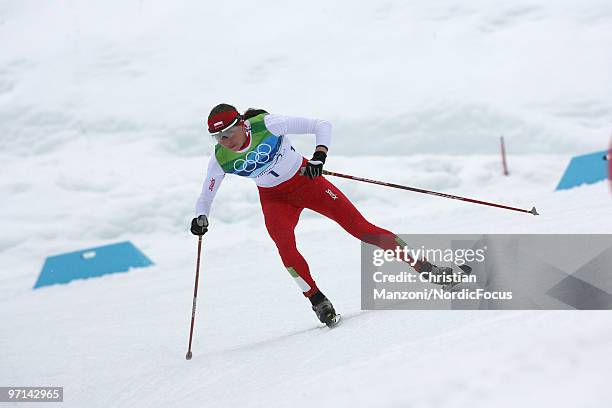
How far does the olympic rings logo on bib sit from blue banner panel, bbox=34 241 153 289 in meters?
4.48

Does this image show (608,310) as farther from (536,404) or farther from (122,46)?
(122,46)

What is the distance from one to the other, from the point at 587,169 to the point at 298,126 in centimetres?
533

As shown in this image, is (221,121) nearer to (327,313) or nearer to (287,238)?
(287,238)

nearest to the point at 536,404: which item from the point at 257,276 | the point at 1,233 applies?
the point at 257,276

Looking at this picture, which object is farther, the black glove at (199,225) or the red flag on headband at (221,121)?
the black glove at (199,225)

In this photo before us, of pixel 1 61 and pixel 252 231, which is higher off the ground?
pixel 1 61

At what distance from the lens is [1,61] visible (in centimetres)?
2019

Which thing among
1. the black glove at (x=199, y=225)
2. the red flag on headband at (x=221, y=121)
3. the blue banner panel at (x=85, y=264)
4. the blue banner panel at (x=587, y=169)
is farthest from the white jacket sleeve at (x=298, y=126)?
the blue banner panel at (x=587, y=169)

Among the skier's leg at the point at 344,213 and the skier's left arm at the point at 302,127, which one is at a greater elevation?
the skier's left arm at the point at 302,127

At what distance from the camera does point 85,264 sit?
8.43 metres

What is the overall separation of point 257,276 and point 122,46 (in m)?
15.4

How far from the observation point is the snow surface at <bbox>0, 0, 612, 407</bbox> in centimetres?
286

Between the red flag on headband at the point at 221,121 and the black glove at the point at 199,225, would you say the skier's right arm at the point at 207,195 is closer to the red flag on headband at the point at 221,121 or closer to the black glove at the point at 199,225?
the black glove at the point at 199,225

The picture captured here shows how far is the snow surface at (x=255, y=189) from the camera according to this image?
2861mm
